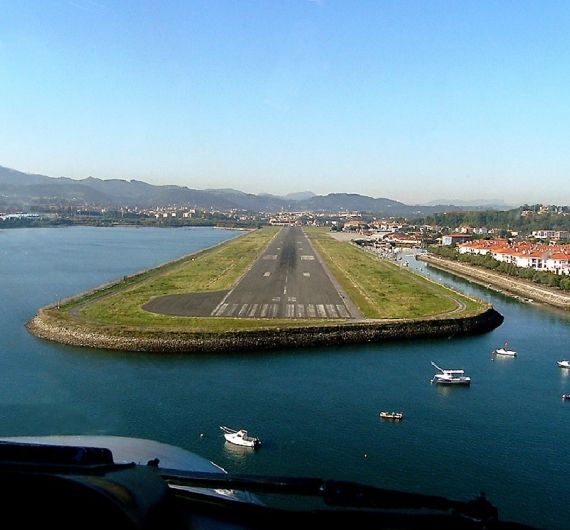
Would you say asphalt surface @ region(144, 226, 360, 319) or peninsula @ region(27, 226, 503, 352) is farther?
asphalt surface @ region(144, 226, 360, 319)

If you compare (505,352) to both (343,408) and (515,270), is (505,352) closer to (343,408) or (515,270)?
(343,408)

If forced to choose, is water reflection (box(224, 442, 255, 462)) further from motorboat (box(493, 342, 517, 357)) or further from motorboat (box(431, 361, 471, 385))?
motorboat (box(493, 342, 517, 357))

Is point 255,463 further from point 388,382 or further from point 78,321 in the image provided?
point 78,321

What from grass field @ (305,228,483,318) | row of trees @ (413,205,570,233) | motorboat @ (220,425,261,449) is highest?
row of trees @ (413,205,570,233)

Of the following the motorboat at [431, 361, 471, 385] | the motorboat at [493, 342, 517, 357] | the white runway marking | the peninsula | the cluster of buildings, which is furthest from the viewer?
the cluster of buildings

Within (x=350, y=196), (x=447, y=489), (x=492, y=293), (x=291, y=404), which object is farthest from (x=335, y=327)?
(x=350, y=196)

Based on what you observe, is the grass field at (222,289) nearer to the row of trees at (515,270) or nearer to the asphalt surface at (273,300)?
the asphalt surface at (273,300)

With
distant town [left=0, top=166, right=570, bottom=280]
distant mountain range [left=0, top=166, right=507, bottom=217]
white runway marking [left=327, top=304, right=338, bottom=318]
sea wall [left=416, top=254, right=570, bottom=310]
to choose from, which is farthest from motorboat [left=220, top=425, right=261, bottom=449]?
distant mountain range [left=0, top=166, right=507, bottom=217]
